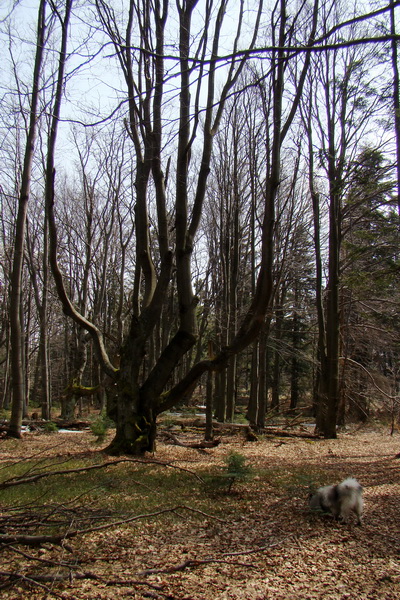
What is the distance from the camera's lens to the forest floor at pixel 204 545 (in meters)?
3.51

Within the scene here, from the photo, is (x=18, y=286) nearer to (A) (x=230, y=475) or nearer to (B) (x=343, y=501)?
(A) (x=230, y=475)

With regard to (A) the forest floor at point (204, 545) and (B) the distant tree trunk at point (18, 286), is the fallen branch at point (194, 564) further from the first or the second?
(B) the distant tree trunk at point (18, 286)

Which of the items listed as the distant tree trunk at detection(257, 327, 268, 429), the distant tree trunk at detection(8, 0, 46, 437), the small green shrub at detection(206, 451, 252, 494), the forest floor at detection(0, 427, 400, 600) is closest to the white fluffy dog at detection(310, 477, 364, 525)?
the forest floor at detection(0, 427, 400, 600)

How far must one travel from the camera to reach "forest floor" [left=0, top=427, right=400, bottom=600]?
11.5 feet

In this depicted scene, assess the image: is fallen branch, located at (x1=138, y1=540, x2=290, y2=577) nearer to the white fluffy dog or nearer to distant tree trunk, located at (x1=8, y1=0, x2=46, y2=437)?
the white fluffy dog

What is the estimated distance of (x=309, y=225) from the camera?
17953 millimetres

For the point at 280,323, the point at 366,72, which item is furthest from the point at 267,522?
the point at 280,323

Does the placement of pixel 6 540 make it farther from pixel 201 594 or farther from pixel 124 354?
pixel 124 354

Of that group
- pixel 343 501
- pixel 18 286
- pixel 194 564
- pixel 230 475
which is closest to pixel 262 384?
pixel 18 286

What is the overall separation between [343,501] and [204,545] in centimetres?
173

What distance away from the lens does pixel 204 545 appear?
4.50 m

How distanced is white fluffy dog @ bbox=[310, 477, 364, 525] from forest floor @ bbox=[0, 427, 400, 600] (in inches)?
6.0

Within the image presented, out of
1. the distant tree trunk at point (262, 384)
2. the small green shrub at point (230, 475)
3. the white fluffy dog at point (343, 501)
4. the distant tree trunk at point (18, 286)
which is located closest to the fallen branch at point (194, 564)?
the white fluffy dog at point (343, 501)

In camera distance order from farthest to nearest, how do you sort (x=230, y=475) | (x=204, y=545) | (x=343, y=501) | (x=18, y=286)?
(x=18, y=286)
(x=230, y=475)
(x=343, y=501)
(x=204, y=545)
